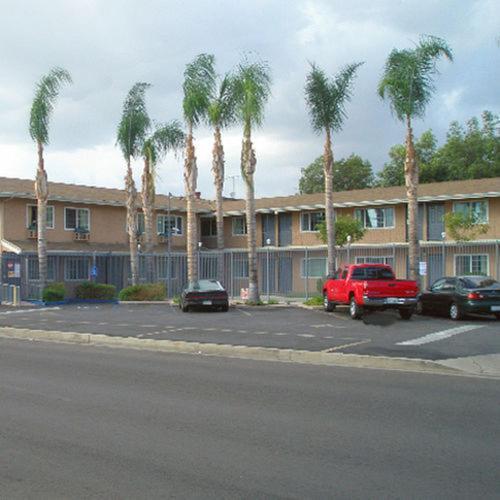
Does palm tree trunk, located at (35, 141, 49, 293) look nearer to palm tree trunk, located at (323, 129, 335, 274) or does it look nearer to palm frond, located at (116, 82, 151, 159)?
palm frond, located at (116, 82, 151, 159)

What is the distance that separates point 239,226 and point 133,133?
42.3ft

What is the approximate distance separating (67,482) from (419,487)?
2.94 m

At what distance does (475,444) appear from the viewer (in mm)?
7047

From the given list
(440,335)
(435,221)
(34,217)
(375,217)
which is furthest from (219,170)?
(440,335)

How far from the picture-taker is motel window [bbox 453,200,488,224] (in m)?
35.7

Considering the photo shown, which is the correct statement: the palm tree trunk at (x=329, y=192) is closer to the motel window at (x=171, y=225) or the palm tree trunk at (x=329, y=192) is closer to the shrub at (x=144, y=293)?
the shrub at (x=144, y=293)

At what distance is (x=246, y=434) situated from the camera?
752 centimetres

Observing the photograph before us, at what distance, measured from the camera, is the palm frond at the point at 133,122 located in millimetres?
34469

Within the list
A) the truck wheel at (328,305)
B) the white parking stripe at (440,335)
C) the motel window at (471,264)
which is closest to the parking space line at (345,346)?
the white parking stripe at (440,335)

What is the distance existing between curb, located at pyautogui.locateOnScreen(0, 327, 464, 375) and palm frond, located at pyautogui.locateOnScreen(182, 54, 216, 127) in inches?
548

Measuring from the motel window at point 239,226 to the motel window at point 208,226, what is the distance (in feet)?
7.31

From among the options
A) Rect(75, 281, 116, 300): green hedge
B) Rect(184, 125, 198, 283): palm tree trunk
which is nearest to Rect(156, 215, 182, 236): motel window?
Rect(75, 281, 116, 300): green hedge

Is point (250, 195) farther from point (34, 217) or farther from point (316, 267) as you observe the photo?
point (34, 217)

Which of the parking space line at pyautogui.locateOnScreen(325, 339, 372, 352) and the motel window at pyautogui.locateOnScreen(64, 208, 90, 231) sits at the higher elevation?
the motel window at pyautogui.locateOnScreen(64, 208, 90, 231)
